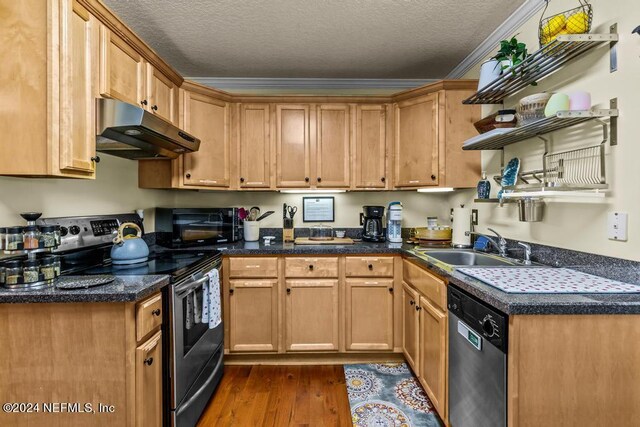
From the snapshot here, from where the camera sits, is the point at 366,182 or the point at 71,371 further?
the point at 366,182

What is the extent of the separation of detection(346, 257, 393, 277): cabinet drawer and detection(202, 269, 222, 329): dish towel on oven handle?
3.32 feet

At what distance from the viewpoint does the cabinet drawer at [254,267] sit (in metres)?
2.40

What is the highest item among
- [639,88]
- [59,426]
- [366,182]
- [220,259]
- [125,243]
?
[639,88]

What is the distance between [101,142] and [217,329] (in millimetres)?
1432

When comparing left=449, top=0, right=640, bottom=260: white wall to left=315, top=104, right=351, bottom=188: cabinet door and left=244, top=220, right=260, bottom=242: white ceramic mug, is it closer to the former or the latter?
left=315, top=104, right=351, bottom=188: cabinet door

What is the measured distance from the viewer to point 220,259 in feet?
7.67

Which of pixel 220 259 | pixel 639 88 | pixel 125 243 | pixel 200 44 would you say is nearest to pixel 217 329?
pixel 220 259

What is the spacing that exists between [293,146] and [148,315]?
1834 millimetres

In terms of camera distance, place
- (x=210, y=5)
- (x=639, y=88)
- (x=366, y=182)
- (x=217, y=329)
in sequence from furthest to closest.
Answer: (x=366, y=182), (x=217, y=329), (x=210, y=5), (x=639, y=88)

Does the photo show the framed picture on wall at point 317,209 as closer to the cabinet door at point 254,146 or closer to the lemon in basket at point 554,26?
the cabinet door at point 254,146

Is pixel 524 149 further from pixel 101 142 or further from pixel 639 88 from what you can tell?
pixel 101 142

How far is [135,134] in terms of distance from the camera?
1.69 metres

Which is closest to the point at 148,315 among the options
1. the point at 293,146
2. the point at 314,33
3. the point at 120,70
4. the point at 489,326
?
the point at 120,70

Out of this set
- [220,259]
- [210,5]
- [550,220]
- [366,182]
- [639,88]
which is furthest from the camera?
[366,182]
